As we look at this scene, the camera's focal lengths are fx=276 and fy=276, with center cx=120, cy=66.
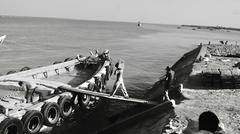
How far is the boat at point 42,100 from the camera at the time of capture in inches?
405

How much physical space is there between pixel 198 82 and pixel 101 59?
25.7 ft

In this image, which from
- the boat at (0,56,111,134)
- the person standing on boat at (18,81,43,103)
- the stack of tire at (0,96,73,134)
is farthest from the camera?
the person standing on boat at (18,81,43,103)

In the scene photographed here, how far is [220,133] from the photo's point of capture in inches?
347

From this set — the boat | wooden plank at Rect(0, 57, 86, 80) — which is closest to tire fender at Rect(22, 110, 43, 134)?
the boat

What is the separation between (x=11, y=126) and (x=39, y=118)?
4.59ft

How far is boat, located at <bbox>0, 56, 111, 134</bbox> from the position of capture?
10297 mm

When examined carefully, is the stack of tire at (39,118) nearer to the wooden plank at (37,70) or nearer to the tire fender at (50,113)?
the tire fender at (50,113)

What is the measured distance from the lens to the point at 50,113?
12.2 metres

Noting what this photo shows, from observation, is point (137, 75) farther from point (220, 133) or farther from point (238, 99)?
point (220, 133)

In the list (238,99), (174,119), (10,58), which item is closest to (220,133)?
(174,119)

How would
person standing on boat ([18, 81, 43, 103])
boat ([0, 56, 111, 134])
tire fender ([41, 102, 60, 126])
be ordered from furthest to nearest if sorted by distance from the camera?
person standing on boat ([18, 81, 43, 103])
tire fender ([41, 102, 60, 126])
boat ([0, 56, 111, 134])

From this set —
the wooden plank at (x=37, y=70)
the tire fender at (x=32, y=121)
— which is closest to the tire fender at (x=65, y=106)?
the tire fender at (x=32, y=121)

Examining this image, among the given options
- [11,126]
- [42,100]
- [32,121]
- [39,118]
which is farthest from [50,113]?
[11,126]

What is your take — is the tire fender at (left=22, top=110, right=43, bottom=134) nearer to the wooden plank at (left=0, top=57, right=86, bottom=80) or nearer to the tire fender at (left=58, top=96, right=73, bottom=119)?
the tire fender at (left=58, top=96, right=73, bottom=119)
